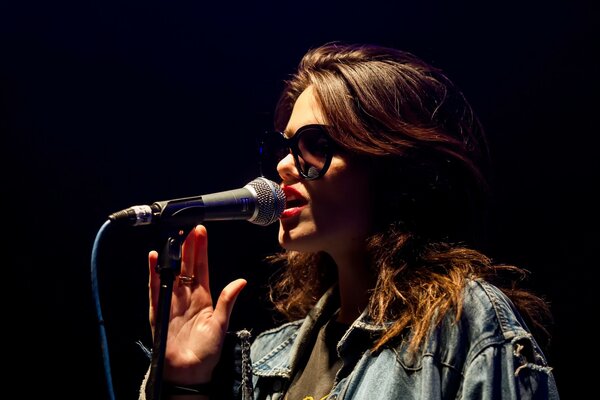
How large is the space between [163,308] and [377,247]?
0.72m

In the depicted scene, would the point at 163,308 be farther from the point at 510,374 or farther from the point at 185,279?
the point at 510,374

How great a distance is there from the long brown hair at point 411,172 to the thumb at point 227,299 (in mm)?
393

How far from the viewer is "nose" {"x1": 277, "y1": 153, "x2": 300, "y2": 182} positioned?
Answer: 190 centimetres

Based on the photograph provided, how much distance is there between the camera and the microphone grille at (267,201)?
1.63m

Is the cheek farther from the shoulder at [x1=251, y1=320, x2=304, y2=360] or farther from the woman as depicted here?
the shoulder at [x1=251, y1=320, x2=304, y2=360]

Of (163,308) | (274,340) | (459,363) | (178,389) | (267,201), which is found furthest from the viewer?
(274,340)

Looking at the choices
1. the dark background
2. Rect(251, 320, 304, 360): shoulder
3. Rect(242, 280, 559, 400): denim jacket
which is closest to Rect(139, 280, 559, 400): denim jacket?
Rect(242, 280, 559, 400): denim jacket

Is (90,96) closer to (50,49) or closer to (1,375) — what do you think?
(50,49)

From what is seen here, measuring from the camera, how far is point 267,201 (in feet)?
5.40

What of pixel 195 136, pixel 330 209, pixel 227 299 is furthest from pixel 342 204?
pixel 195 136

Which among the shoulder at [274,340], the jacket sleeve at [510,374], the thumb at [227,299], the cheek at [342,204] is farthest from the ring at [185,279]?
the jacket sleeve at [510,374]

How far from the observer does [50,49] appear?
2.56m

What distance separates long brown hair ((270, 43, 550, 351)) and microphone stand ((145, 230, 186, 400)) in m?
0.60

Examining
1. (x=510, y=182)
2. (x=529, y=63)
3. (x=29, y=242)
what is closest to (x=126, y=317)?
(x=29, y=242)
